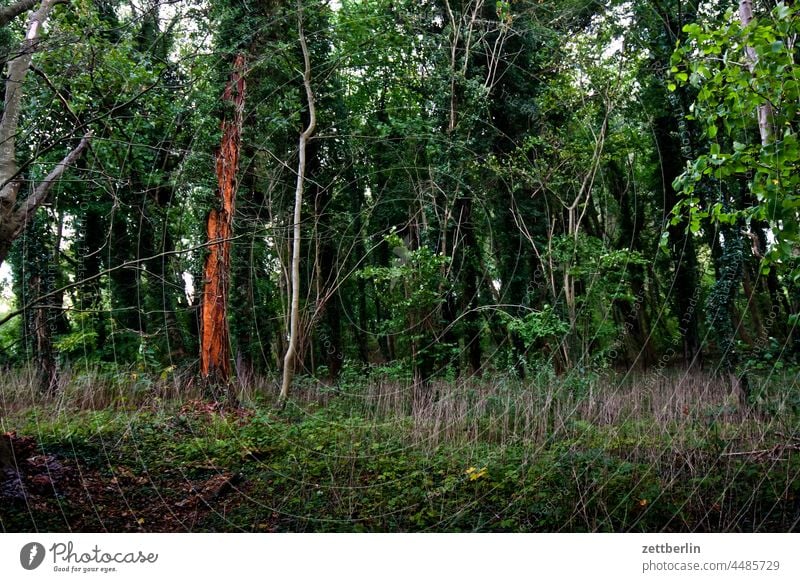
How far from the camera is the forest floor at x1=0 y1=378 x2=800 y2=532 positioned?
2955mm

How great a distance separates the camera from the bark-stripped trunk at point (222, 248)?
4980mm

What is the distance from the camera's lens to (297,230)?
4504 millimetres

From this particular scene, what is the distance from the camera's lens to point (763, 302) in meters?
6.60

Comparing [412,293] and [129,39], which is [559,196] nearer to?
[412,293]
